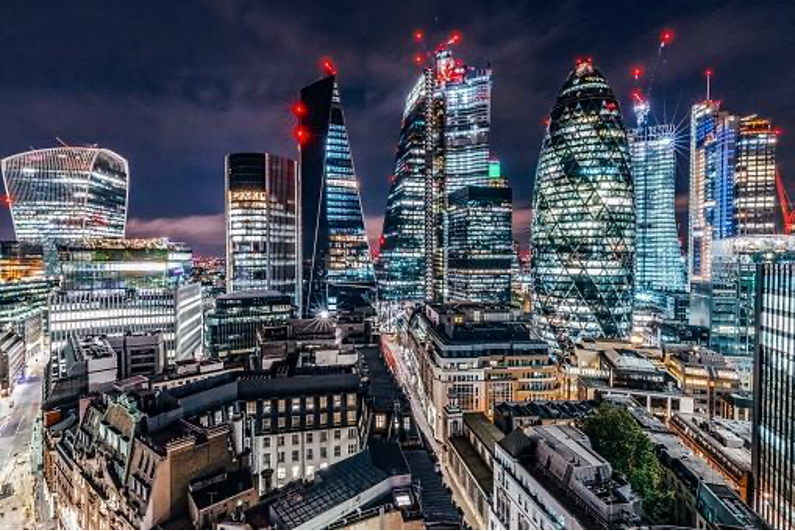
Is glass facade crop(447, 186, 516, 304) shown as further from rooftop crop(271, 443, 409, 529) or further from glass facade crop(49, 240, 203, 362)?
rooftop crop(271, 443, 409, 529)

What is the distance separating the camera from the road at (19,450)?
45.6m

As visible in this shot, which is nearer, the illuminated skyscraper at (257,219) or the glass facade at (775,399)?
the glass facade at (775,399)

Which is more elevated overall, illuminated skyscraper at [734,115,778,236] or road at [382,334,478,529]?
illuminated skyscraper at [734,115,778,236]

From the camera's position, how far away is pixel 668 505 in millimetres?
40094

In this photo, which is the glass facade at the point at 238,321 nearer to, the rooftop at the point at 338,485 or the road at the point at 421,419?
the road at the point at 421,419

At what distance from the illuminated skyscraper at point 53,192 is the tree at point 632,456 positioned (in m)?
195

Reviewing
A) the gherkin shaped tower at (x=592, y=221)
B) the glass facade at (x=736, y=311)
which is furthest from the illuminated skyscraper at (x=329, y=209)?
the glass facade at (x=736, y=311)

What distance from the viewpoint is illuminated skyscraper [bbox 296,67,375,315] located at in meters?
163

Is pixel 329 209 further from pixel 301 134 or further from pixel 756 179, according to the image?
pixel 756 179

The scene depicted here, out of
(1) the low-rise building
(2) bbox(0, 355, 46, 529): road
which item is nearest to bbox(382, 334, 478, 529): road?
(1) the low-rise building

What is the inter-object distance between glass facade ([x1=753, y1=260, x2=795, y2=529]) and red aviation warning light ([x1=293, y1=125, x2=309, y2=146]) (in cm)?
14549

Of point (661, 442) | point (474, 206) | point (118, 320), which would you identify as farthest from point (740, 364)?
point (118, 320)

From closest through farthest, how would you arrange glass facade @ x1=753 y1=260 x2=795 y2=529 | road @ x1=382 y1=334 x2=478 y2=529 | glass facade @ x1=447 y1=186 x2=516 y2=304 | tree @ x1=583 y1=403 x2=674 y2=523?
tree @ x1=583 y1=403 x2=674 y2=523, glass facade @ x1=753 y1=260 x2=795 y2=529, road @ x1=382 y1=334 x2=478 y2=529, glass facade @ x1=447 y1=186 x2=516 y2=304

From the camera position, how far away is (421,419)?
7681 cm
